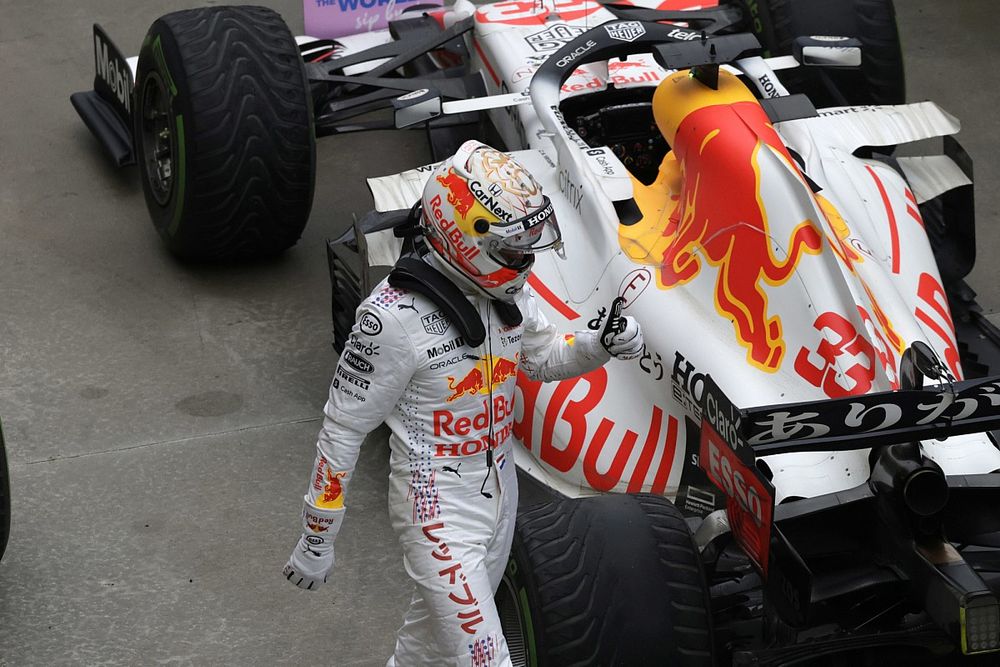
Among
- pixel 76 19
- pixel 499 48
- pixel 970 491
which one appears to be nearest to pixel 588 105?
pixel 499 48

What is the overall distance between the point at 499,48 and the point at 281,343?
167cm

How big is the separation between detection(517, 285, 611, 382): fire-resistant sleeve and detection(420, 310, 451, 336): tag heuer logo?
296 mm

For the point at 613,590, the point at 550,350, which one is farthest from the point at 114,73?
the point at 613,590

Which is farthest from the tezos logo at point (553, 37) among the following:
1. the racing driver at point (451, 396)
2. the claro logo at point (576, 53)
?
the racing driver at point (451, 396)

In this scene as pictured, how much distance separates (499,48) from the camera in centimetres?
692

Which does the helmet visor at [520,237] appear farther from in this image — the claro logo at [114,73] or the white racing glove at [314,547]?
the claro logo at [114,73]

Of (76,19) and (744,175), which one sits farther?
(76,19)

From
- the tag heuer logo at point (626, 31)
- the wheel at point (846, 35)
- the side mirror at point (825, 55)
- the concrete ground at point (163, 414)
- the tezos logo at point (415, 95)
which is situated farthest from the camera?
the wheel at point (846, 35)

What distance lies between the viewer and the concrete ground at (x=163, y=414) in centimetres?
501

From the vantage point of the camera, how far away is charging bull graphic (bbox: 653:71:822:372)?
4.75m

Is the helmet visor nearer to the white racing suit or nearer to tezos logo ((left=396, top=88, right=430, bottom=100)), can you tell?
the white racing suit

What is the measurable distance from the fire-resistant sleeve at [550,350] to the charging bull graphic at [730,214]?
30.1 inches

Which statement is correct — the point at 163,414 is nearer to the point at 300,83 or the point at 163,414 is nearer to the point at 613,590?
the point at 300,83

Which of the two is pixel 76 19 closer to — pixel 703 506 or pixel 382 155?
pixel 382 155
